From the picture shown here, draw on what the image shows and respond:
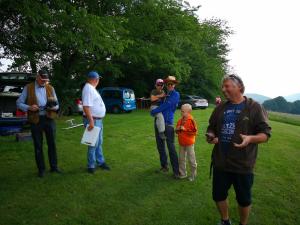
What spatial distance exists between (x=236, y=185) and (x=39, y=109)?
3886mm

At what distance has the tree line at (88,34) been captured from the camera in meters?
11.0

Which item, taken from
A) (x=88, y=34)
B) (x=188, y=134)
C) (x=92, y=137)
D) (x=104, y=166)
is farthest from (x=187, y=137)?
(x=88, y=34)

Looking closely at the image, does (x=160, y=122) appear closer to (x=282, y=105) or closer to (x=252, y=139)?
(x=252, y=139)

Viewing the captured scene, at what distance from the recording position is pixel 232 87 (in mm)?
3816

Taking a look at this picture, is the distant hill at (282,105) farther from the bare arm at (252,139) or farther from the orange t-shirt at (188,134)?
the bare arm at (252,139)

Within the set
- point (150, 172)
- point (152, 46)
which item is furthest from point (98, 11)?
point (150, 172)

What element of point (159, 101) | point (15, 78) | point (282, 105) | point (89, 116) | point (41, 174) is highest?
point (15, 78)

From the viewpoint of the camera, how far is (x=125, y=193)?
5.55 meters

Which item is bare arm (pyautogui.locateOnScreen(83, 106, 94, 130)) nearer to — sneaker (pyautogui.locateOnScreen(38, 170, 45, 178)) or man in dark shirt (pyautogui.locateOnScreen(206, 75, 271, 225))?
sneaker (pyautogui.locateOnScreen(38, 170, 45, 178))

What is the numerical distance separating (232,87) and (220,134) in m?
0.57

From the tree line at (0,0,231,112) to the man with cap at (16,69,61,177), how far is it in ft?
13.0

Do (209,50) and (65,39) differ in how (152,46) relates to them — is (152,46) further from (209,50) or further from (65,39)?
(209,50)

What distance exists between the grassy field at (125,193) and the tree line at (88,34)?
4.44 meters

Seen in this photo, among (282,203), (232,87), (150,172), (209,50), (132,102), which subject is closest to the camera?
(232,87)
